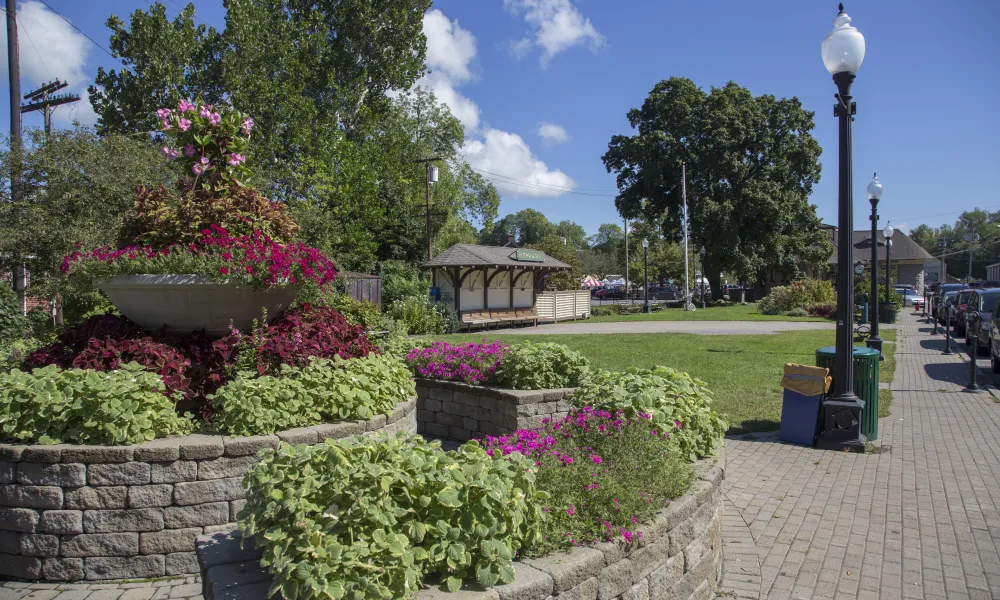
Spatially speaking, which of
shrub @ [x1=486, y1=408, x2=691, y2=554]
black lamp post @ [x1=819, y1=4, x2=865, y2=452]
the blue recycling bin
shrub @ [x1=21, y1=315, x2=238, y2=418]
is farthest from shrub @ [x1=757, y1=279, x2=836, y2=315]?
shrub @ [x1=21, y1=315, x2=238, y2=418]

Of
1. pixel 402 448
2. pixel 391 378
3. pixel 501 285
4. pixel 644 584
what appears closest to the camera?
pixel 402 448

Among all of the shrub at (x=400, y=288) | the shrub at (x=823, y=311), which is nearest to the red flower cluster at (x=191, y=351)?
the shrub at (x=400, y=288)

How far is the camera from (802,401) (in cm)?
718

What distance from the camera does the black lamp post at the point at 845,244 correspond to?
667cm

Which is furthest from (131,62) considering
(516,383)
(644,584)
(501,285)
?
(644,584)

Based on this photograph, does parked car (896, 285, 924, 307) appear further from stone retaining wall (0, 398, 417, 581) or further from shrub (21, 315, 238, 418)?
stone retaining wall (0, 398, 417, 581)

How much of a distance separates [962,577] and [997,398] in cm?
827

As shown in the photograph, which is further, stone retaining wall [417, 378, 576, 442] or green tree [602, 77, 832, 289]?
green tree [602, 77, 832, 289]

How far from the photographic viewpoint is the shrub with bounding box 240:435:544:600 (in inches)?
84.8

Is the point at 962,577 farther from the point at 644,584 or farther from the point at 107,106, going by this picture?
the point at 107,106

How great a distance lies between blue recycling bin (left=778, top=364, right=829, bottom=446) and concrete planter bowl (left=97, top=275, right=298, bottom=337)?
5.42 m

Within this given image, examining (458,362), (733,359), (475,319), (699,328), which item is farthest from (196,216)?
(699,328)

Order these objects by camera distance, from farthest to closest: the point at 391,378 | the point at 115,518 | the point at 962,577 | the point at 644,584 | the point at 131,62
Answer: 1. the point at 131,62
2. the point at 391,378
3. the point at 962,577
4. the point at 115,518
5. the point at 644,584

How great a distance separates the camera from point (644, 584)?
9.64 feet
